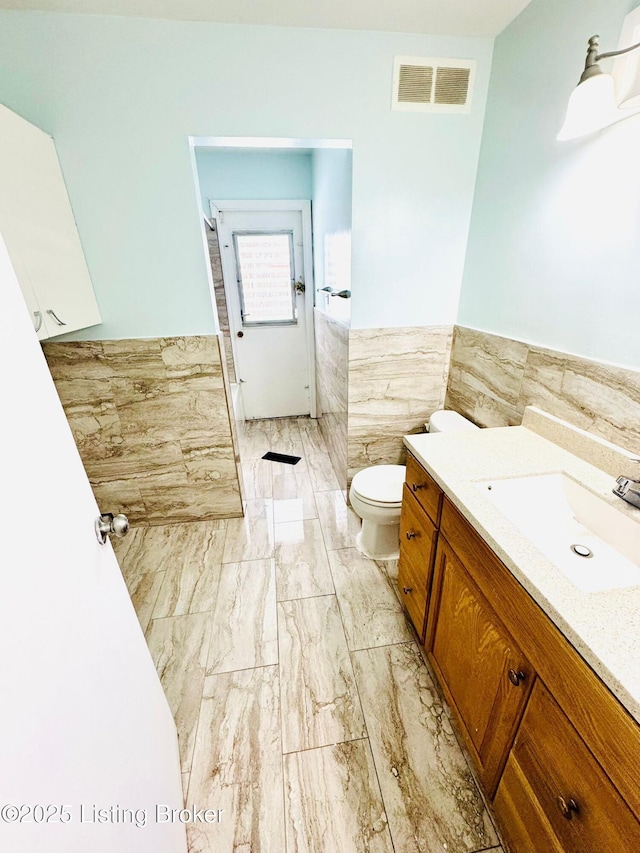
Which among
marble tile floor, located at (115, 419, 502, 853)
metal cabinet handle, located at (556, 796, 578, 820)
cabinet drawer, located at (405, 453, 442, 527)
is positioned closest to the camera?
metal cabinet handle, located at (556, 796, 578, 820)

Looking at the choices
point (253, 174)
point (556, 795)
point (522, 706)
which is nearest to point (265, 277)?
point (253, 174)

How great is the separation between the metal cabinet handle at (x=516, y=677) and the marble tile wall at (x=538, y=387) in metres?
0.76

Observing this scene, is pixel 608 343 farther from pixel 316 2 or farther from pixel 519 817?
pixel 316 2

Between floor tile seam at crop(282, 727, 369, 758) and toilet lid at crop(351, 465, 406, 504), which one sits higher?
toilet lid at crop(351, 465, 406, 504)

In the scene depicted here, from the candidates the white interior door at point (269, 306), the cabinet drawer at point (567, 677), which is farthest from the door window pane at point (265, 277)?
the cabinet drawer at point (567, 677)

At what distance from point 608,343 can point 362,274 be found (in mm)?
1175

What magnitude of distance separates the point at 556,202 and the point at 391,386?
3.63 ft

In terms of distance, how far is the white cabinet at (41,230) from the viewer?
119 cm

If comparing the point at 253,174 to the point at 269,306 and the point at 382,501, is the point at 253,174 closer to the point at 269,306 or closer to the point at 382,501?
the point at 269,306

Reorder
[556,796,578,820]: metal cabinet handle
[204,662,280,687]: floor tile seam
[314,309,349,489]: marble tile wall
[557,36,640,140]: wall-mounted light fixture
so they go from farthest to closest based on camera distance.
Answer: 1. [314,309,349,489]: marble tile wall
2. [204,662,280,687]: floor tile seam
3. [557,36,640,140]: wall-mounted light fixture
4. [556,796,578,820]: metal cabinet handle

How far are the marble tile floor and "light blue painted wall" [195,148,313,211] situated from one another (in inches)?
109

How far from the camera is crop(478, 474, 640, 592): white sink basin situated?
0.90 metres

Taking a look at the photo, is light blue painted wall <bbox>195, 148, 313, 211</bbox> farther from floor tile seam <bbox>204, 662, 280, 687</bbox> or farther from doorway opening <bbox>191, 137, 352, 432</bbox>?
floor tile seam <bbox>204, 662, 280, 687</bbox>

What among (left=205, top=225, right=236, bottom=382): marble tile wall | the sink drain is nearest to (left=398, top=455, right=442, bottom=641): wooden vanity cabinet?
the sink drain
